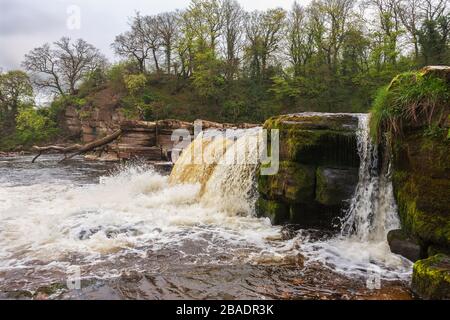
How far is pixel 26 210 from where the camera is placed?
7.82 m

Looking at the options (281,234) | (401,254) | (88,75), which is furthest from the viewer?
(88,75)

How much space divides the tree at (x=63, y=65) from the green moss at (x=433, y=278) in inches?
1559

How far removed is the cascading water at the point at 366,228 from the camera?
4.64m

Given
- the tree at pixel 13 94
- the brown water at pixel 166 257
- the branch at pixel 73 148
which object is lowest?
the brown water at pixel 166 257

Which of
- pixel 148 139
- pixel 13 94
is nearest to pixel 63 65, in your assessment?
pixel 13 94

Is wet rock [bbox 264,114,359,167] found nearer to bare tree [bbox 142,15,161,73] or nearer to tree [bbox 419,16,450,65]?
tree [bbox 419,16,450,65]

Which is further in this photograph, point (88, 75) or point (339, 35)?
point (88, 75)

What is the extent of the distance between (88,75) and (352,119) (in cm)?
3762

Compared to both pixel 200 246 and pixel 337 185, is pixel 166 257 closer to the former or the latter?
pixel 200 246

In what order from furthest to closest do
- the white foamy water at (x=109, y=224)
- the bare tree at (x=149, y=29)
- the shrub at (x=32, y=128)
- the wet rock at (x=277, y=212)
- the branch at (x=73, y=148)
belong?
the shrub at (x=32, y=128), the bare tree at (x=149, y=29), the branch at (x=73, y=148), the wet rock at (x=277, y=212), the white foamy water at (x=109, y=224)

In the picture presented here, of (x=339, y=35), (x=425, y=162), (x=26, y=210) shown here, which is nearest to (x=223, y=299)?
(x=425, y=162)

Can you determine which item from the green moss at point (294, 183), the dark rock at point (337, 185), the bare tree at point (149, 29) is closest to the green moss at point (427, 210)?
the dark rock at point (337, 185)

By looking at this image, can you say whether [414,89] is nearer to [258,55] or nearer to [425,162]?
[425,162]

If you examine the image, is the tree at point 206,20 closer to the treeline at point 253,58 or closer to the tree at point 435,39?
the treeline at point 253,58
